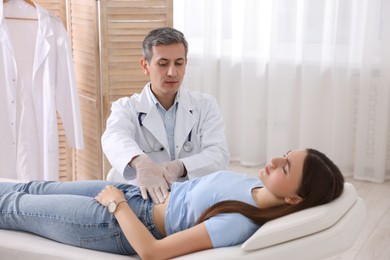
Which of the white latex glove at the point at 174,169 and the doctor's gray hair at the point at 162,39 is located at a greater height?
the doctor's gray hair at the point at 162,39

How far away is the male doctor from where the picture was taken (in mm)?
2434

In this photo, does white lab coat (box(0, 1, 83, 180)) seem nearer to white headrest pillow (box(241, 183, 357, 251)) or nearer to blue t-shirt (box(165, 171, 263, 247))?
blue t-shirt (box(165, 171, 263, 247))

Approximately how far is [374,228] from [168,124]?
143cm

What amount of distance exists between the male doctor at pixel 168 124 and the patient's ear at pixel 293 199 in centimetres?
61

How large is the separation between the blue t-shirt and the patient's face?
10 cm

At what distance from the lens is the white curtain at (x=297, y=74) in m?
4.05

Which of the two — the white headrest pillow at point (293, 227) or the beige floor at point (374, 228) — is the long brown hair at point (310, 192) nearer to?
the white headrest pillow at point (293, 227)

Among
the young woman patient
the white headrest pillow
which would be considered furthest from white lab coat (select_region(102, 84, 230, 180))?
the white headrest pillow

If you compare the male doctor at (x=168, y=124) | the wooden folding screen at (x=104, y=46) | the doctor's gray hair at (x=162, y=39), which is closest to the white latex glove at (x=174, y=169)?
the male doctor at (x=168, y=124)

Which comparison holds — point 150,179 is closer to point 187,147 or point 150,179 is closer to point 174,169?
point 174,169

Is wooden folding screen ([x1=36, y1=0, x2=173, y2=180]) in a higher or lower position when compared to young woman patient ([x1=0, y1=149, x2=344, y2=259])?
higher

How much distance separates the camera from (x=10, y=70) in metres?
3.32

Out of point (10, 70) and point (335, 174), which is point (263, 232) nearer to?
point (335, 174)

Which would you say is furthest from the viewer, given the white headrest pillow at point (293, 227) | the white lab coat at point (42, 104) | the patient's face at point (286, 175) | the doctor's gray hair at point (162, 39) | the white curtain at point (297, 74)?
the white curtain at point (297, 74)
